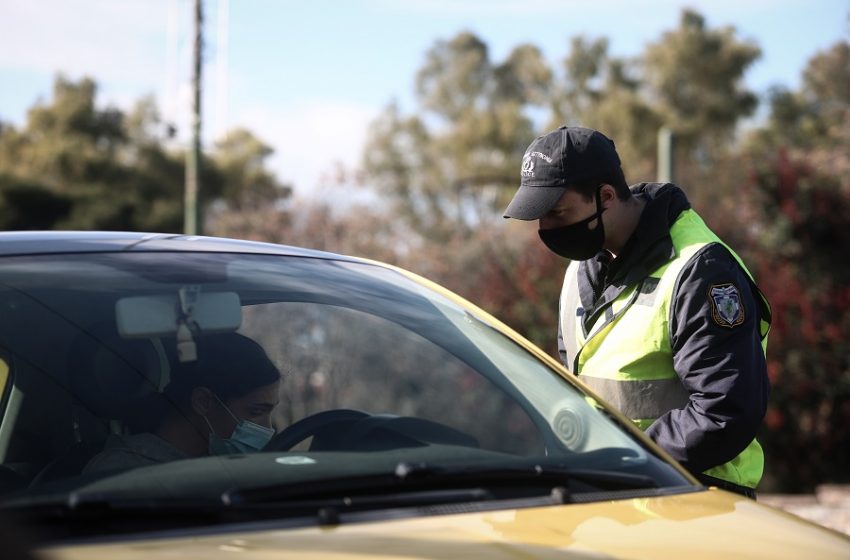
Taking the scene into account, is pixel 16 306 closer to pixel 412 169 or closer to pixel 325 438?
A: pixel 325 438

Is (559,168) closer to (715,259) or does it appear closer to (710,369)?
(715,259)

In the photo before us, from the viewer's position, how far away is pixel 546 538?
6.05 feet

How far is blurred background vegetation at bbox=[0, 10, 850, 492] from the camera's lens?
1349cm

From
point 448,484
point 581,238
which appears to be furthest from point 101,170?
point 448,484

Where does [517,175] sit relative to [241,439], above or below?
above

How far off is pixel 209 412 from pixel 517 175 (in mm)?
39339

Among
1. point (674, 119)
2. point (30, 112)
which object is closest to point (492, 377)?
point (674, 119)

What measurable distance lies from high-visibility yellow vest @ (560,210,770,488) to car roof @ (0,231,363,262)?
777 mm

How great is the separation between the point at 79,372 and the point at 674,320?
1432 millimetres

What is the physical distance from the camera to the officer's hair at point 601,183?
10.9 ft

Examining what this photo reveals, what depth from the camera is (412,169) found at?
48.2 metres

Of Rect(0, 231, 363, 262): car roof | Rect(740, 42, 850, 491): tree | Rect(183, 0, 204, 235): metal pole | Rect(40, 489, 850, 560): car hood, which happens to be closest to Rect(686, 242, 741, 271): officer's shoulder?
Rect(0, 231, 363, 262): car roof

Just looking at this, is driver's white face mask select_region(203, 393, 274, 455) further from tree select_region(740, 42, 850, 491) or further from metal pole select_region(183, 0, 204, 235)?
metal pole select_region(183, 0, 204, 235)

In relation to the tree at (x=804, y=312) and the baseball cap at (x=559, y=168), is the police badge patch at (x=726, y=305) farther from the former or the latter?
the tree at (x=804, y=312)
